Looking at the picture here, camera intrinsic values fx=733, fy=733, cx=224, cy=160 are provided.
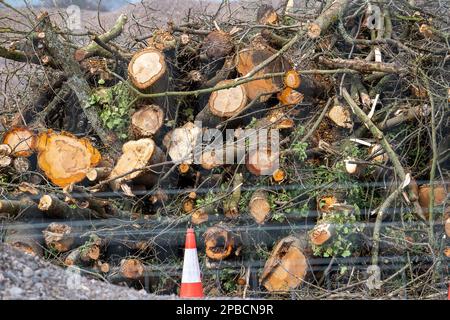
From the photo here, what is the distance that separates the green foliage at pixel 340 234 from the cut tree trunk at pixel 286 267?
0.13 m

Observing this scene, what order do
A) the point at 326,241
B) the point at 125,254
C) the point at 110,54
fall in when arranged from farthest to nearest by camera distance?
1. the point at 110,54
2. the point at 125,254
3. the point at 326,241

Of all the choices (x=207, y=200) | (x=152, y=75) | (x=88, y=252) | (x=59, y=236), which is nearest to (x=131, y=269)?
(x=88, y=252)

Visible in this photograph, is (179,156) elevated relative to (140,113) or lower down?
lower down

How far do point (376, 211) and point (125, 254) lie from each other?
2010 millimetres

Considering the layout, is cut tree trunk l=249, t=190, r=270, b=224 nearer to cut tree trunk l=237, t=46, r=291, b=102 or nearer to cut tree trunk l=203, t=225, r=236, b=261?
cut tree trunk l=203, t=225, r=236, b=261

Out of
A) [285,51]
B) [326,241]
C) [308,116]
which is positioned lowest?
[326,241]

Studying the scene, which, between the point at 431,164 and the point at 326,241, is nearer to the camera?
the point at 326,241

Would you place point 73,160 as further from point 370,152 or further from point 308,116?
point 370,152

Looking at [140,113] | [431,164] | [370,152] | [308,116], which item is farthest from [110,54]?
[431,164]

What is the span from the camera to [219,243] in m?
5.67

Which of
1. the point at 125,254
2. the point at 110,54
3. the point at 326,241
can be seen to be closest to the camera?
the point at 326,241

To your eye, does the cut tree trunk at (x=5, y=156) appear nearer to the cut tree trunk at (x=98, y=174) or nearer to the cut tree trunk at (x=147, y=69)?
the cut tree trunk at (x=98, y=174)

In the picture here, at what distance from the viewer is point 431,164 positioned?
5926 mm

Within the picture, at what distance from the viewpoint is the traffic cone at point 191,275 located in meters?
5.04
